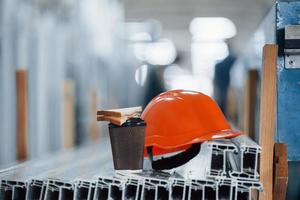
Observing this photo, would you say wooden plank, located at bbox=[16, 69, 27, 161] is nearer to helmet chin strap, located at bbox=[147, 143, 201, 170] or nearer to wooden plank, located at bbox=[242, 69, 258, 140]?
helmet chin strap, located at bbox=[147, 143, 201, 170]

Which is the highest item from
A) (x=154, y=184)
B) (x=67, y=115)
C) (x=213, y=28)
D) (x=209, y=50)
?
(x=213, y=28)

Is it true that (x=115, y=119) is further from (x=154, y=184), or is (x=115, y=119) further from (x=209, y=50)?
(x=209, y=50)

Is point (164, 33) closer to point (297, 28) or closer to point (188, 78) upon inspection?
point (188, 78)

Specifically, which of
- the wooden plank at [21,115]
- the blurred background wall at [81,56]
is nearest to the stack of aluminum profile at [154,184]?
the wooden plank at [21,115]

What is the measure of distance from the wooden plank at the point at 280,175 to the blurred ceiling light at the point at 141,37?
→ 6.57 metres

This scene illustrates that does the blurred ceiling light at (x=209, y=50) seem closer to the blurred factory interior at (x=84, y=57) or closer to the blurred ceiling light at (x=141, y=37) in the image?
the blurred factory interior at (x=84, y=57)

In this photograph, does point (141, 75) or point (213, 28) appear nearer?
point (141, 75)

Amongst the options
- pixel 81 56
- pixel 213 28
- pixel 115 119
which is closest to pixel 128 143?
pixel 115 119

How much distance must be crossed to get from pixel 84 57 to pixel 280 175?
285 cm

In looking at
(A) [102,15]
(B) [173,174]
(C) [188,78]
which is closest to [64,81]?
(A) [102,15]

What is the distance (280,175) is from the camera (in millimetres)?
1383

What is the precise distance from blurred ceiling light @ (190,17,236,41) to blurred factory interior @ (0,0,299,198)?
2cm

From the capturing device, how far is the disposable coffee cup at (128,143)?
1402mm

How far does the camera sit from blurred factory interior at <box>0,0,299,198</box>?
8.45ft
